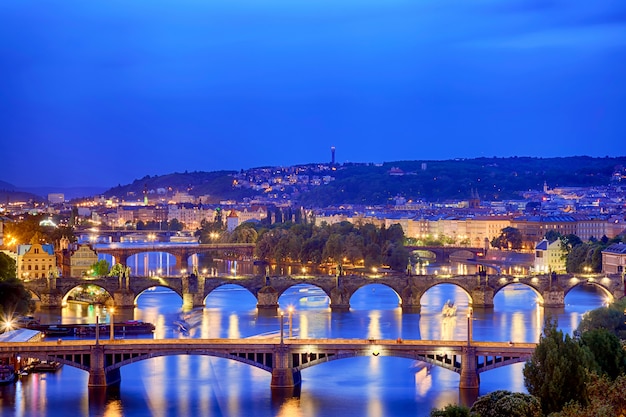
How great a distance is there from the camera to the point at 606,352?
84.9 feet

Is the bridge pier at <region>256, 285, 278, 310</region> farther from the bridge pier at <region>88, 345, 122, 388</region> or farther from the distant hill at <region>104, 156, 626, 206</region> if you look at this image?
the distant hill at <region>104, 156, 626, 206</region>

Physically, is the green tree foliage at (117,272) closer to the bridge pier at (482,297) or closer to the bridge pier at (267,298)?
the bridge pier at (267,298)

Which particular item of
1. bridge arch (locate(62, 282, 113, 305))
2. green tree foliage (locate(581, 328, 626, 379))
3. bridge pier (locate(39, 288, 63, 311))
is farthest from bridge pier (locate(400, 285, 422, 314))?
green tree foliage (locate(581, 328, 626, 379))

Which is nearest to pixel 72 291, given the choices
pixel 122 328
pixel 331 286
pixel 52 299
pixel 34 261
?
pixel 52 299

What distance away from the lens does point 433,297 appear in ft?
166

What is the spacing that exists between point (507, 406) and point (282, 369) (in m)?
11.0

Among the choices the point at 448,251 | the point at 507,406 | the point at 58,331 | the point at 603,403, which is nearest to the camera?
the point at 603,403

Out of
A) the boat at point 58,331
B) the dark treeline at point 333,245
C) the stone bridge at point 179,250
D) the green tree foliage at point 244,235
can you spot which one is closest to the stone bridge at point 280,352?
the boat at point 58,331

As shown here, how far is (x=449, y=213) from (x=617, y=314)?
66543 mm

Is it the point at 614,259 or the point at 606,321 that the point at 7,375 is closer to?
the point at 606,321

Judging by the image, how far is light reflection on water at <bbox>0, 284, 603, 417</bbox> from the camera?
28.7m

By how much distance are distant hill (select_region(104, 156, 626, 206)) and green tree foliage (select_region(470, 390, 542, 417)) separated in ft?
380

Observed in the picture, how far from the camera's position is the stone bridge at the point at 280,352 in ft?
99.3

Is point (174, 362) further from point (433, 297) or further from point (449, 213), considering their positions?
point (449, 213)
